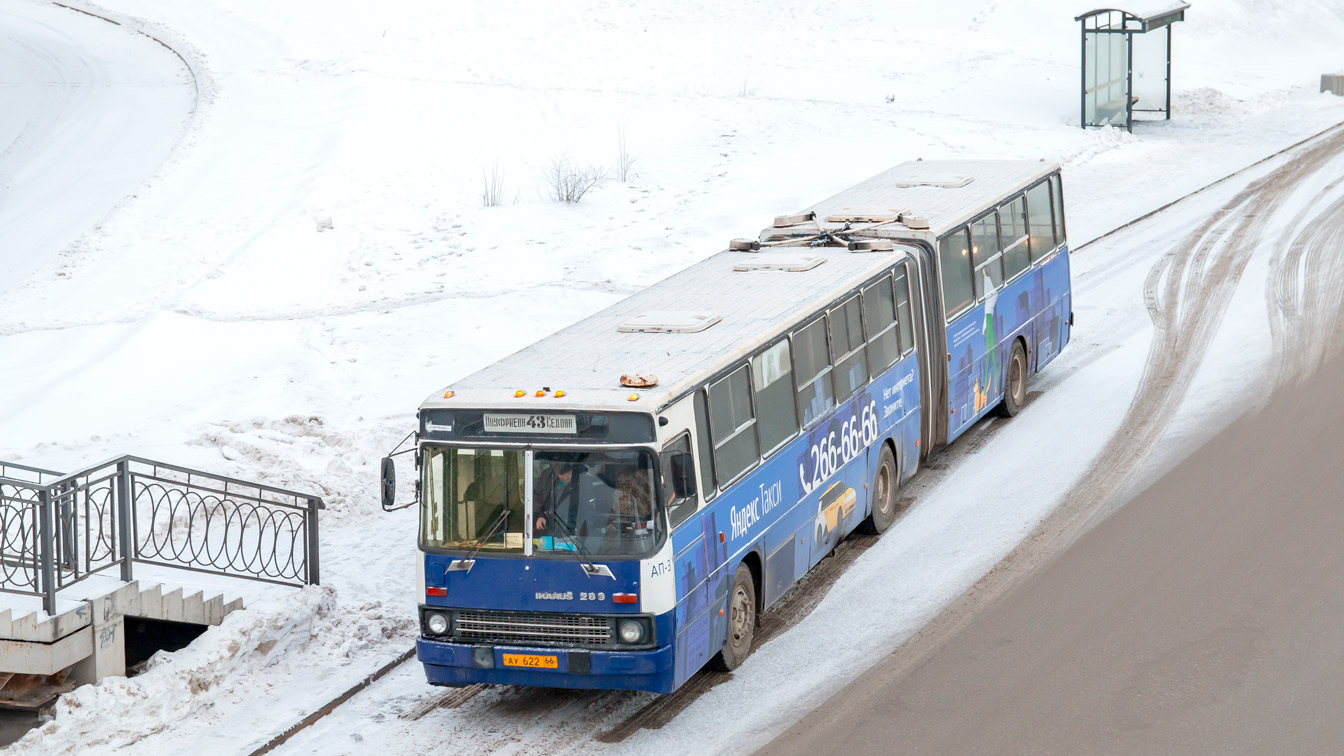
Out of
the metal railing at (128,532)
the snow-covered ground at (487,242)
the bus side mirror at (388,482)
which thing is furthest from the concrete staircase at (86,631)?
the bus side mirror at (388,482)

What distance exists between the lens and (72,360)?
63.0 feet

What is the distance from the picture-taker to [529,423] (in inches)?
405

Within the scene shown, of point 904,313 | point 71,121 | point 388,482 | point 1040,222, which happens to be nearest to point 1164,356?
point 1040,222

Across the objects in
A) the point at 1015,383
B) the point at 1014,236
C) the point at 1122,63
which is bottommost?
the point at 1015,383

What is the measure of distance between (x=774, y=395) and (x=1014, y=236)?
22.3 feet

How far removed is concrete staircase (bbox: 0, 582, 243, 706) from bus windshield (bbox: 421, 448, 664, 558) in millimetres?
3004

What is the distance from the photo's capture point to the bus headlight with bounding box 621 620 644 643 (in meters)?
10.3

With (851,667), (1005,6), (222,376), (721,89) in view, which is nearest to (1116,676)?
(851,667)

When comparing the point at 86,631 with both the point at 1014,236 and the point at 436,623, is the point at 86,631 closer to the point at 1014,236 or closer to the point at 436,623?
the point at 436,623

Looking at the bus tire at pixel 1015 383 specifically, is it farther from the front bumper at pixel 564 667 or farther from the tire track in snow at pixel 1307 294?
the front bumper at pixel 564 667

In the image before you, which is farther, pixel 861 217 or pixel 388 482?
pixel 861 217

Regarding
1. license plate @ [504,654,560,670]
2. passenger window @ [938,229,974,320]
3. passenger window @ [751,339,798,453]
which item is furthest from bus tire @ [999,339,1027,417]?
license plate @ [504,654,560,670]

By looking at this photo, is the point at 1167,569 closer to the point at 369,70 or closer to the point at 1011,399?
the point at 1011,399

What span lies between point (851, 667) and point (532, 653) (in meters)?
2.75
